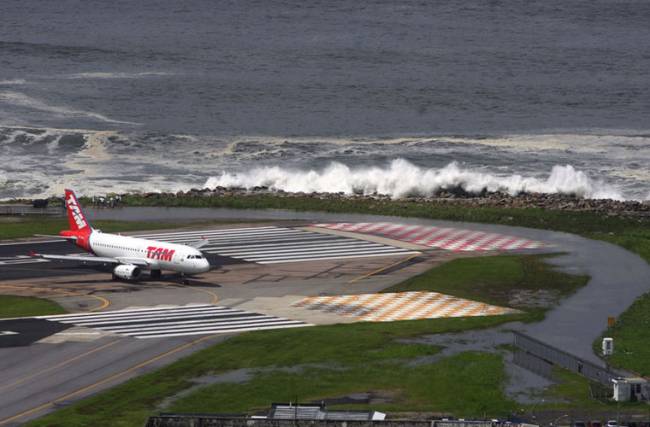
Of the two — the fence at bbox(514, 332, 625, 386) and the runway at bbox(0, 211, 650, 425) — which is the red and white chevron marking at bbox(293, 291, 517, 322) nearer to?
the runway at bbox(0, 211, 650, 425)

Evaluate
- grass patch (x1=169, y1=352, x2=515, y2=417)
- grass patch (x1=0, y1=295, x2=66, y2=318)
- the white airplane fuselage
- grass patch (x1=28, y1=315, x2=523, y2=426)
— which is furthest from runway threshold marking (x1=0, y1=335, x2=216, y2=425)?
the white airplane fuselage

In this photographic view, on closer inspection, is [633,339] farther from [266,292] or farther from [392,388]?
[266,292]

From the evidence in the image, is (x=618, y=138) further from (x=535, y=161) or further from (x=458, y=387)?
(x=458, y=387)

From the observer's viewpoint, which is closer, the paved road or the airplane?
the paved road

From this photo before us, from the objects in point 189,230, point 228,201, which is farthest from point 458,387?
point 228,201

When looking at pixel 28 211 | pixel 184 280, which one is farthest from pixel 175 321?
pixel 28 211

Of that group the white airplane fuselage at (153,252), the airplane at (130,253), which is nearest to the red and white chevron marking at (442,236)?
the airplane at (130,253)
